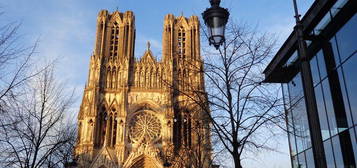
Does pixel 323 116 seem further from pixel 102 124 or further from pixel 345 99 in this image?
pixel 102 124

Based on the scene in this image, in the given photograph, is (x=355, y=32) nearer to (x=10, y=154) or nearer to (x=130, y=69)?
(x=10, y=154)

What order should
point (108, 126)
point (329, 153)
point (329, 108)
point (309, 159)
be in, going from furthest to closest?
point (108, 126) < point (309, 159) < point (329, 108) < point (329, 153)

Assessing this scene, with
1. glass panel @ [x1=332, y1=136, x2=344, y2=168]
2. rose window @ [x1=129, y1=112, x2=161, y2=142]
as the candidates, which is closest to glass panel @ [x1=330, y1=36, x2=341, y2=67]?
glass panel @ [x1=332, y1=136, x2=344, y2=168]

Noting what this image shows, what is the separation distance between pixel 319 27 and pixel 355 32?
234 cm

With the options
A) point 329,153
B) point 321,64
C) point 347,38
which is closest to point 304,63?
point 347,38

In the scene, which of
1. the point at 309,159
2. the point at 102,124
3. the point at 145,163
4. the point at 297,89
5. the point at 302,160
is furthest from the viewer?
the point at 102,124

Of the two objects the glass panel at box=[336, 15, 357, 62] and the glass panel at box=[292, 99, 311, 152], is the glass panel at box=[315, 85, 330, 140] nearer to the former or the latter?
the glass panel at box=[292, 99, 311, 152]

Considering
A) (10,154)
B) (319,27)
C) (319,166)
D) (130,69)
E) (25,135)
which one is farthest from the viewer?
(130,69)

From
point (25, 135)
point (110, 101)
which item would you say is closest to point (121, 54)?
point (110, 101)

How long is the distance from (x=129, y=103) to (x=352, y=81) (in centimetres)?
2984

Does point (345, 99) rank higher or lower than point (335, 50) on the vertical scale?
lower

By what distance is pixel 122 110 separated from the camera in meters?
39.9

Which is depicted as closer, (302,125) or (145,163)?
(302,125)

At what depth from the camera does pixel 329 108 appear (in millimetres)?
16359
